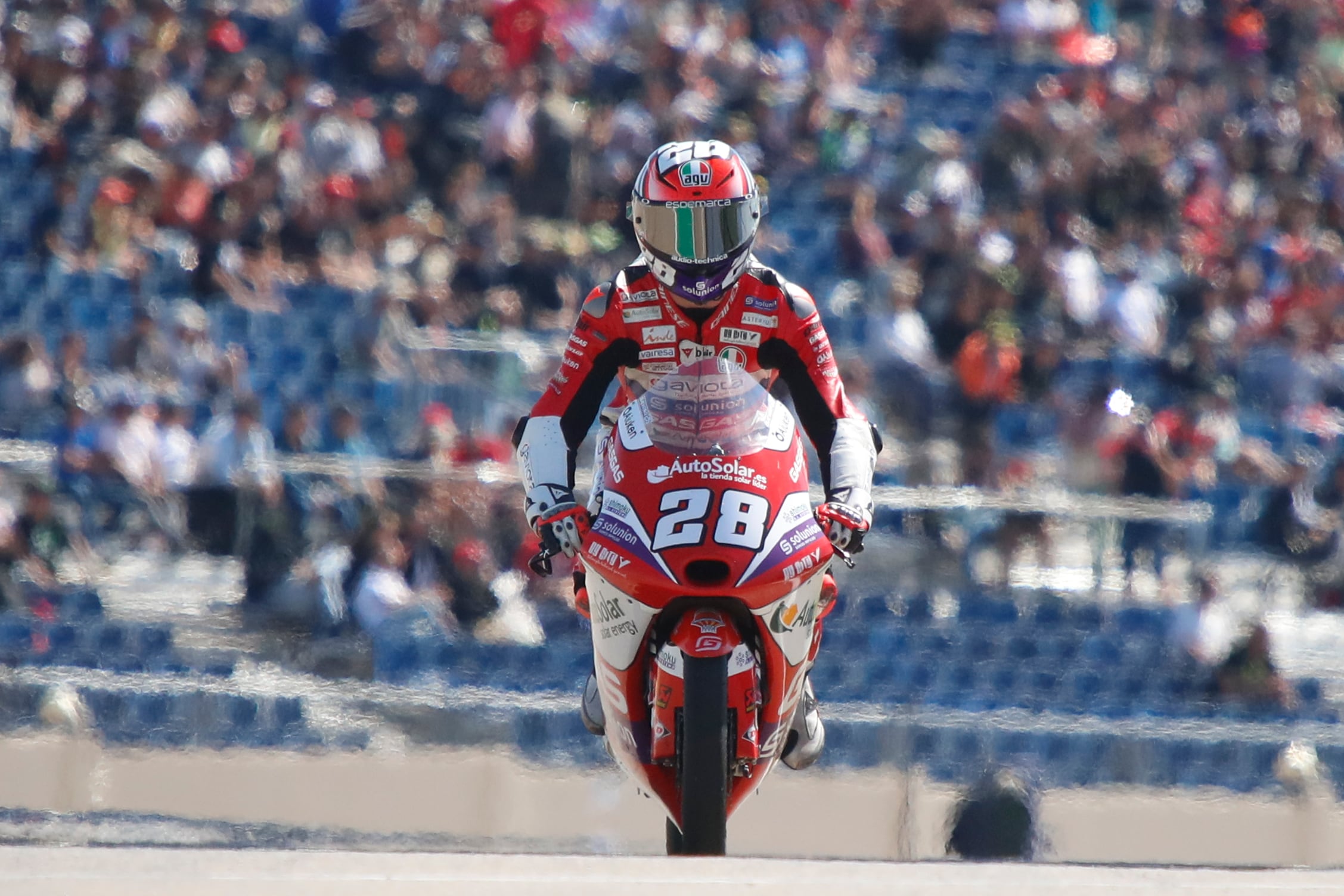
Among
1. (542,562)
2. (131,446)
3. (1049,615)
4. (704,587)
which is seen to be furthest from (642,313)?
(131,446)

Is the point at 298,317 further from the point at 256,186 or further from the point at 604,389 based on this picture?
the point at 604,389

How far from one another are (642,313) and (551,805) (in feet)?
9.50

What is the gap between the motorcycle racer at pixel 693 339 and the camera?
572 centimetres

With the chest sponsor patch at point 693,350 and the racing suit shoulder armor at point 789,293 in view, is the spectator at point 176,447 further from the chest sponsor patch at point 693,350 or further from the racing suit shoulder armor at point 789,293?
the racing suit shoulder armor at point 789,293

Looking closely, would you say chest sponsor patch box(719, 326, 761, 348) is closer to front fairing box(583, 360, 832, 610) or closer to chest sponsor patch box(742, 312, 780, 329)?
chest sponsor patch box(742, 312, 780, 329)

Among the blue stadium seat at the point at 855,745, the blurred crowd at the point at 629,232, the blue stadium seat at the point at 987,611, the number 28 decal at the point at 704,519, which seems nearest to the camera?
the number 28 decal at the point at 704,519

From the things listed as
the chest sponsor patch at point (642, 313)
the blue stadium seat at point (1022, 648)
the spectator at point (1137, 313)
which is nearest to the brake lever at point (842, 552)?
the chest sponsor patch at point (642, 313)

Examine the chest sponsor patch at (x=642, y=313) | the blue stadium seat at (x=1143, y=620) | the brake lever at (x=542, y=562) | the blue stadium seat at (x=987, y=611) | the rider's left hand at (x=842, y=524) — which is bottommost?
the blue stadium seat at (x=1143, y=620)

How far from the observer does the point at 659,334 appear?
5.98 m

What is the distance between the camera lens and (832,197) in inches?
546

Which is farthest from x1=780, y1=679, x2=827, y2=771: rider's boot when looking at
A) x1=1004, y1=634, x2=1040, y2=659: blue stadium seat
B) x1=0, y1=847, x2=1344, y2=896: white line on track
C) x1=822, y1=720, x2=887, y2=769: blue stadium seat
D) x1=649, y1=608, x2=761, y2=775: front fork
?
x1=1004, y1=634, x2=1040, y2=659: blue stadium seat

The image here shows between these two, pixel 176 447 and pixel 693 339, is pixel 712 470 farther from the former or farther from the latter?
pixel 176 447

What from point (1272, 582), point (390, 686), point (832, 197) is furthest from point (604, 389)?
point (832, 197)

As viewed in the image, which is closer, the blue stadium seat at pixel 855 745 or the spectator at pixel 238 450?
the blue stadium seat at pixel 855 745
